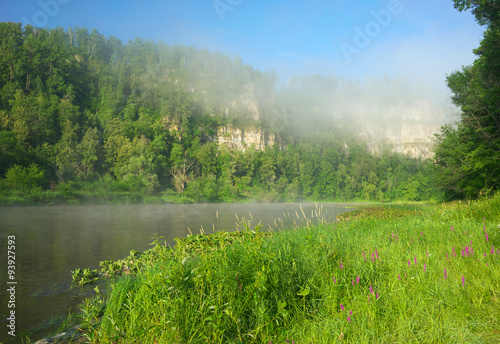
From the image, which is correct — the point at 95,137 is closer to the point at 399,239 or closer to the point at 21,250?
the point at 21,250

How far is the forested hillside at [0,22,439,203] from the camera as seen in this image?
6003 cm

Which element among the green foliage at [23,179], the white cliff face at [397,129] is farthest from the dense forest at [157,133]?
the white cliff face at [397,129]

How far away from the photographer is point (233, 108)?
136 meters

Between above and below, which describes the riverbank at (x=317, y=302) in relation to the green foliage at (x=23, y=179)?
below

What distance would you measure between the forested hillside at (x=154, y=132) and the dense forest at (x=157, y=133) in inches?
15.2

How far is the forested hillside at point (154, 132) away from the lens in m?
60.0

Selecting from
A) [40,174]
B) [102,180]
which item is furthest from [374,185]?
[40,174]

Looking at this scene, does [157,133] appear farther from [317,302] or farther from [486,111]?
[317,302]

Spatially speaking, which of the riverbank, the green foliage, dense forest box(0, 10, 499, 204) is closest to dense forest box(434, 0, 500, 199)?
dense forest box(0, 10, 499, 204)

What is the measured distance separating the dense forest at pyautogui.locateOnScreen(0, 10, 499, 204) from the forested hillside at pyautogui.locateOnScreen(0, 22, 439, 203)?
0.39 metres

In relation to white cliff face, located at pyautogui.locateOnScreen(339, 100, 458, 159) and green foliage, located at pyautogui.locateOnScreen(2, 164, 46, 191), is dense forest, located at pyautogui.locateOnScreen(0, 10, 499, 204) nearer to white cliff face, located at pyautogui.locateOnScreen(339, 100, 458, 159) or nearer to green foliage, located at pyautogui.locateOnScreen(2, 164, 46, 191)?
green foliage, located at pyautogui.locateOnScreen(2, 164, 46, 191)

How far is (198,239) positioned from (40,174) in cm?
Answer: 4910

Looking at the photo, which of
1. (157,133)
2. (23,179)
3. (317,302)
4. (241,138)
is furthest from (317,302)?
(241,138)

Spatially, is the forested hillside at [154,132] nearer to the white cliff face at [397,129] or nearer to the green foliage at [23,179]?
the green foliage at [23,179]
